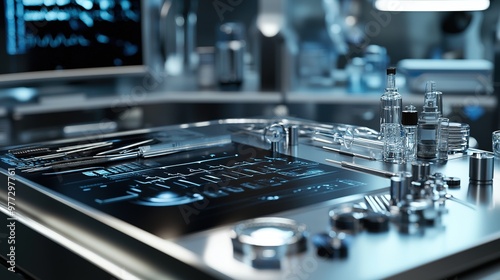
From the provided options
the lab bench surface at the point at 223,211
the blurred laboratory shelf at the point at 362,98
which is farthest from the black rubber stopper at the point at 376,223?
the blurred laboratory shelf at the point at 362,98

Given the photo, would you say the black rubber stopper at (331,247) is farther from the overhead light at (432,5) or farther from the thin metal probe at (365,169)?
the overhead light at (432,5)

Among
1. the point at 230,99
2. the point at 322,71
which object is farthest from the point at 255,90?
the point at 322,71

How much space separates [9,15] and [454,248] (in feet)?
7.60

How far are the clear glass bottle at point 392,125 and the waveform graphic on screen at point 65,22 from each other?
1.79 m

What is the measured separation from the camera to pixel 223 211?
1186 mm

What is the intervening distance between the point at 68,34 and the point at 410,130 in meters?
1.89

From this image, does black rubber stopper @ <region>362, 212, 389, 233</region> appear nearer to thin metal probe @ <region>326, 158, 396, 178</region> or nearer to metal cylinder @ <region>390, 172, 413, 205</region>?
metal cylinder @ <region>390, 172, 413, 205</region>

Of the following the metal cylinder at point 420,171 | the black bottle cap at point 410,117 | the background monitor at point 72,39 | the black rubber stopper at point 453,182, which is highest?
the background monitor at point 72,39

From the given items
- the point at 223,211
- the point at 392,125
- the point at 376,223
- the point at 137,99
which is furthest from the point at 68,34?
the point at 376,223

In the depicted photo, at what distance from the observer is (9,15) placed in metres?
2.88

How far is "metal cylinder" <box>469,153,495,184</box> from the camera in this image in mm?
1393

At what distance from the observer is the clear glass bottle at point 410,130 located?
1524 millimetres

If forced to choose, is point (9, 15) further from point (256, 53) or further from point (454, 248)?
point (454, 248)

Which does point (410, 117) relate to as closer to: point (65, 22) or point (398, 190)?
point (398, 190)
